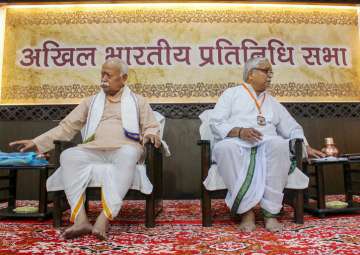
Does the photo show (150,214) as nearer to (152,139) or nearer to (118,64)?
(152,139)

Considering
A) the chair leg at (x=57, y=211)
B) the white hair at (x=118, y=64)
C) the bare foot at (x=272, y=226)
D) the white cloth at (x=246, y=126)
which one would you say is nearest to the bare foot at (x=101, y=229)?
the chair leg at (x=57, y=211)

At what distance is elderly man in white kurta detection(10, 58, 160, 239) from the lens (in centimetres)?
219

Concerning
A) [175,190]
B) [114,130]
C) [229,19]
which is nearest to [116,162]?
[114,130]

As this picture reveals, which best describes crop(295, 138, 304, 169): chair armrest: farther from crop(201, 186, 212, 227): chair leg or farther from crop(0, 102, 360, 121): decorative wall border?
crop(0, 102, 360, 121): decorative wall border

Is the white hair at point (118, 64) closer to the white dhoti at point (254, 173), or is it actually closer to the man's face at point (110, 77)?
the man's face at point (110, 77)

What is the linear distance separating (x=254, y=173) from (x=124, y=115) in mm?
1112

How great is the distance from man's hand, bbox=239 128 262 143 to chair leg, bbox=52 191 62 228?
56.7 inches

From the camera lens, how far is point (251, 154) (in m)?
2.42

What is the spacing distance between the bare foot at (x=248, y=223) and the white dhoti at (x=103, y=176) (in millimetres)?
828

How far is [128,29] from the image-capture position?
423 centimetres

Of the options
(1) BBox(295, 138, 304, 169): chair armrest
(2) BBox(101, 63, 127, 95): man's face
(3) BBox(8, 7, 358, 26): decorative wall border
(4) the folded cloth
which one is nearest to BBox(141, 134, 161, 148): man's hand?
(2) BBox(101, 63, 127, 95): man's face

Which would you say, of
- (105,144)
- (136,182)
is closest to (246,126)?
(136,182)

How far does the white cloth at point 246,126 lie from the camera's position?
2373 millimetres

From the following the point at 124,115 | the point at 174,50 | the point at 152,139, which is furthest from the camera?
the point at 174,50
